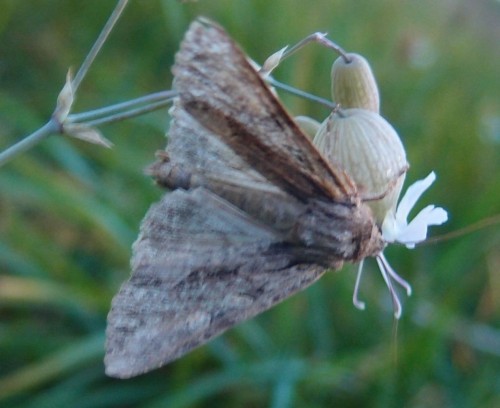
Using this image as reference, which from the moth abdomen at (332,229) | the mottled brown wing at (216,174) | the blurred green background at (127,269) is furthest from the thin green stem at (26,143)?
the blurred green background at (127,269)

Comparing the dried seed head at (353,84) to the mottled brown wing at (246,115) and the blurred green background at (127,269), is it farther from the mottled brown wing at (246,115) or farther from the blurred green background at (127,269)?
the blurred green background at (127,269)

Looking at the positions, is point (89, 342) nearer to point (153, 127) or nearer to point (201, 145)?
point (153, 127)

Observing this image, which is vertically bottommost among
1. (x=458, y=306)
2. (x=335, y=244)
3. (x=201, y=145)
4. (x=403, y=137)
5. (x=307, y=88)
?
(x=458, y=306)

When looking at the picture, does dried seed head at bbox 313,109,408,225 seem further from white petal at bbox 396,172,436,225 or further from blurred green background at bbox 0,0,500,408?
blurred green background at bbox 0,0,500,408

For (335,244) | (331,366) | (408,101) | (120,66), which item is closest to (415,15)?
(408,101)

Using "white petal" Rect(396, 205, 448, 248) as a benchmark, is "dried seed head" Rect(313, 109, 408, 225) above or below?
above

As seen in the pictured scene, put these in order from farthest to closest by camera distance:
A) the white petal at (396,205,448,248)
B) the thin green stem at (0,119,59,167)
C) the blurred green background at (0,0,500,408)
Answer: the blurred green background at (0,0,500,408), the white petal at (396,205,448,248), the thin green stem at (0,119,59,167)

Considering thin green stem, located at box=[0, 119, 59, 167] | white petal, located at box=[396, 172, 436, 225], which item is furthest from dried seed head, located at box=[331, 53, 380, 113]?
thin green stem, located at box=[0, 119, 59, 167]
